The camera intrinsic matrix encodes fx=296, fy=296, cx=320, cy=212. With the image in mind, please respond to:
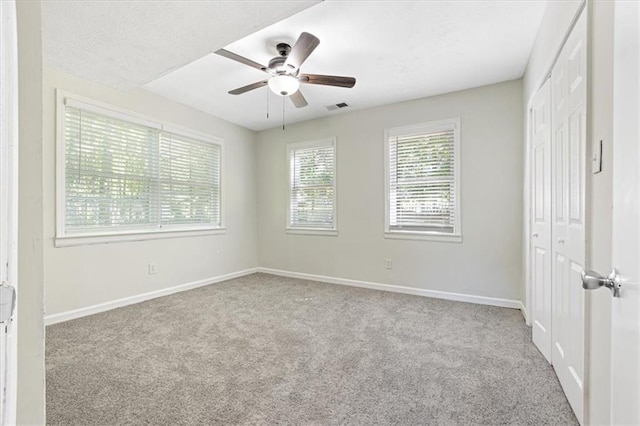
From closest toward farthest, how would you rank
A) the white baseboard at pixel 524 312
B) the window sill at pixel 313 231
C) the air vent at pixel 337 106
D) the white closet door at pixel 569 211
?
1. the white closet door at pixel 569 211
2. the white baseboard at pixel 524 312
3. the air vent at pixel 337 106
4. the window sill at pixel 313 231

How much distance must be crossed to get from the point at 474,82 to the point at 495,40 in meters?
0.83

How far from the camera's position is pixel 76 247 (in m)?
3.04

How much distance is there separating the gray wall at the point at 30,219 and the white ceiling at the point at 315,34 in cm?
162

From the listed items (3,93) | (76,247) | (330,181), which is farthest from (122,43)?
(330,181)

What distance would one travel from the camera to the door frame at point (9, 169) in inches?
18.3

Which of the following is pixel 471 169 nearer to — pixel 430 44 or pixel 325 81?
A: pixel 430 44

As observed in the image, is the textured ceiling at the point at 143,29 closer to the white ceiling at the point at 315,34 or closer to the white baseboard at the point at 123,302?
the white ceiling at the point at 315,34

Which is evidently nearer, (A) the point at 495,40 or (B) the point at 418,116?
(A) the point at 495,40

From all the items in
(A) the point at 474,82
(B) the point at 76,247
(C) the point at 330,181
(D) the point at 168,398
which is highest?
(A) the point at 474,82

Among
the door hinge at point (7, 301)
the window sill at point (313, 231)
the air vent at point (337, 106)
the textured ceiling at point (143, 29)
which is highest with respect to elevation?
the air vent at point (337, 106)

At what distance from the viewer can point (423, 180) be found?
386 centimetres

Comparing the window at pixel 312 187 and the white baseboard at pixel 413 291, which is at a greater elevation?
the window at pixel 312 187

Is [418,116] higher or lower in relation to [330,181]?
higher

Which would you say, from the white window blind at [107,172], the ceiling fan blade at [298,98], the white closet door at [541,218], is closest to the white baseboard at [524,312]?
the white closet door at [541,218]
